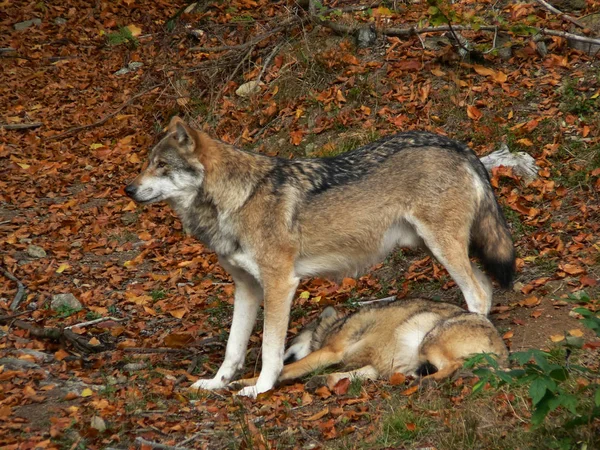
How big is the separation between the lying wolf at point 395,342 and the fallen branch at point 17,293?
3.45m

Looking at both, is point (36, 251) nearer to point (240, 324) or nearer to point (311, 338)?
point (240, 324)

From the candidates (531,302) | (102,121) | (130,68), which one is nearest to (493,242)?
(531,302)

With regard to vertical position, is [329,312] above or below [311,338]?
above

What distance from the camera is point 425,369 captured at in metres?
6.76

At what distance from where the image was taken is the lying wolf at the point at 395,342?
6.59 metres

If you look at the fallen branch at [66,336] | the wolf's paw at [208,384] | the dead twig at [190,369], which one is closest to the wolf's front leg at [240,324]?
the wolf's paw at [208,384]

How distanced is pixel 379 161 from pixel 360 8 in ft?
20.4

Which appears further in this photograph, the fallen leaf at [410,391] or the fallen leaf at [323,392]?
the fallen leaf at [323,392]

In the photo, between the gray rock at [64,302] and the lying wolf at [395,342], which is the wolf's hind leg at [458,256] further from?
the gray rock at [64,302]

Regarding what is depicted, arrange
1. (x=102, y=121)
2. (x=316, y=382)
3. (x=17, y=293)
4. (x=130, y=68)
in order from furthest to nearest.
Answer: (x=130, y=68), (x=102, y=121), (x=17, y=293), (x=316, y=382)

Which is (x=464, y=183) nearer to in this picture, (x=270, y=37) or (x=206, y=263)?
(x=206, y=263)

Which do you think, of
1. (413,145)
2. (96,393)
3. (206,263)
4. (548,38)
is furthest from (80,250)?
(548,38)

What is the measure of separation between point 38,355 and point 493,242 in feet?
14.4

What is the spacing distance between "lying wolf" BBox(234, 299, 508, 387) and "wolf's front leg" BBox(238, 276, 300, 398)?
0.19 metres
